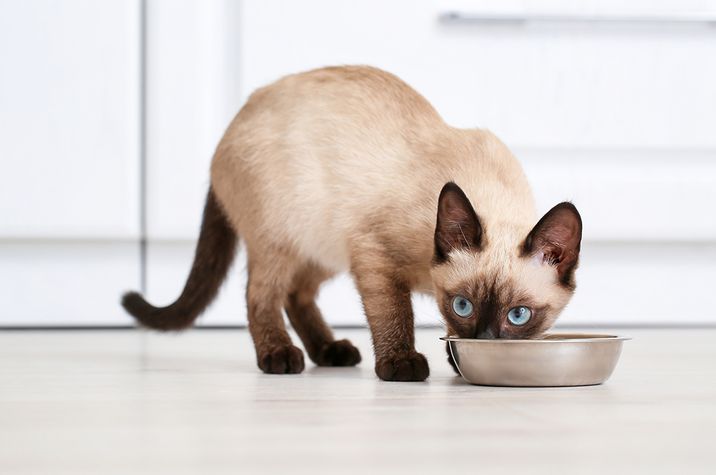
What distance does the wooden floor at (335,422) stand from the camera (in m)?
1.01

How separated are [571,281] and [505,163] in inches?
13.1

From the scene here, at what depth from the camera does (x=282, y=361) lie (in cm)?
200

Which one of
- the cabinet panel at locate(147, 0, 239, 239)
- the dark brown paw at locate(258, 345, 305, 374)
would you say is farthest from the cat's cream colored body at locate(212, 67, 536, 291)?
the cabinet panel at locate(147, 0, 239, 239)

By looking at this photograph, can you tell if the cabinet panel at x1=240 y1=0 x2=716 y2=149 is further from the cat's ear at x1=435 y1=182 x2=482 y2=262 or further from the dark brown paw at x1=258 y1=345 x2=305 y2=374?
the cat's ear at x1=435 y1=182 x2=482 y2=262

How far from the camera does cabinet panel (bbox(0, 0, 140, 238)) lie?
3170 millimetres

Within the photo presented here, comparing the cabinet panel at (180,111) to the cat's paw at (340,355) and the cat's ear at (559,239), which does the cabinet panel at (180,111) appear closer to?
the cat's paw at (340,355)

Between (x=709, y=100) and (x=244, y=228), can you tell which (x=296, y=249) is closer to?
(x=244, y=228)

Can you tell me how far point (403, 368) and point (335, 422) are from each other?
0.55 m

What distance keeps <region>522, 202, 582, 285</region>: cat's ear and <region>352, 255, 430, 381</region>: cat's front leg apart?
31 cm

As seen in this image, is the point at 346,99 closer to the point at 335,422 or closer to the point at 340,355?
the point at 340,355

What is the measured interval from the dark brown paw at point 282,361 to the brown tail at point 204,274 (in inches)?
14.9

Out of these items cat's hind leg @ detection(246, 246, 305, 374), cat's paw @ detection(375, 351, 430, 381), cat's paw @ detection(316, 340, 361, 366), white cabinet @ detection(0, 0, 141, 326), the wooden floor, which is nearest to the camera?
the wooden floor

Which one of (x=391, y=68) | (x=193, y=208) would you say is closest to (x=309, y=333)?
Result: (x=193, y=208)

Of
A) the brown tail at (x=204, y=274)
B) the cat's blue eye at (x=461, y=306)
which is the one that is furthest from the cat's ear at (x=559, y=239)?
the brown tail at (x=204, y=274)
